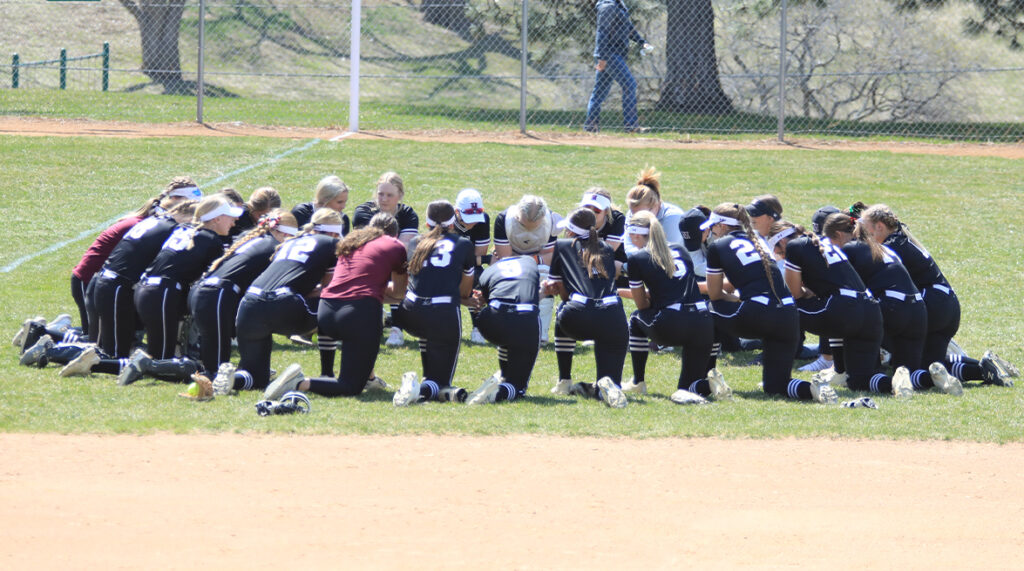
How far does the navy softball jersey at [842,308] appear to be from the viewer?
903 centimetres

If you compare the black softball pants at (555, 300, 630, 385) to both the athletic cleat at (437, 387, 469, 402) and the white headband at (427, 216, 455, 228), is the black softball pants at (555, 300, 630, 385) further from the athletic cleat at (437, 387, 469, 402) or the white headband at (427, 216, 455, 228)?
the white headband at (427, 216, 455, 228)

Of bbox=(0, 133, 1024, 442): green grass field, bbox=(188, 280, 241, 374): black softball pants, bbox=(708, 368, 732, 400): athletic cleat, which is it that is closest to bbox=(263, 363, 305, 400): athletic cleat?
bbox=(0, 133, 1024, 442): green grass field

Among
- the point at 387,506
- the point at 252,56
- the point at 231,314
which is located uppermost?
the point at 252,56

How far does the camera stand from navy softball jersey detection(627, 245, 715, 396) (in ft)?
28.5

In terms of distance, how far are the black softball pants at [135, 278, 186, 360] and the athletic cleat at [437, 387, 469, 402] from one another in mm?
2166

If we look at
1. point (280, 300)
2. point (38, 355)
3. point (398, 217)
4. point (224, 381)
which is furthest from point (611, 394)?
point (38, 355)

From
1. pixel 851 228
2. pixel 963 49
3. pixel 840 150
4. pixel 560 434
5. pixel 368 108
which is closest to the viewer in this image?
pixel 560 434

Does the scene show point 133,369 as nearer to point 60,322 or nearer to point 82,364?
point 82,364

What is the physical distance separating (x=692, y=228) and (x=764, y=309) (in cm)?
182

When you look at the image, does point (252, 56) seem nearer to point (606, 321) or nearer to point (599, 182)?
point (599, 182)

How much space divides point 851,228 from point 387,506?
4996 mm

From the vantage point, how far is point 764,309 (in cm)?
873

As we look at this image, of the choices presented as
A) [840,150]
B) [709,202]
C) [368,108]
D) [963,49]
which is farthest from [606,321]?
[963,49]

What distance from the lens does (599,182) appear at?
16.7m
